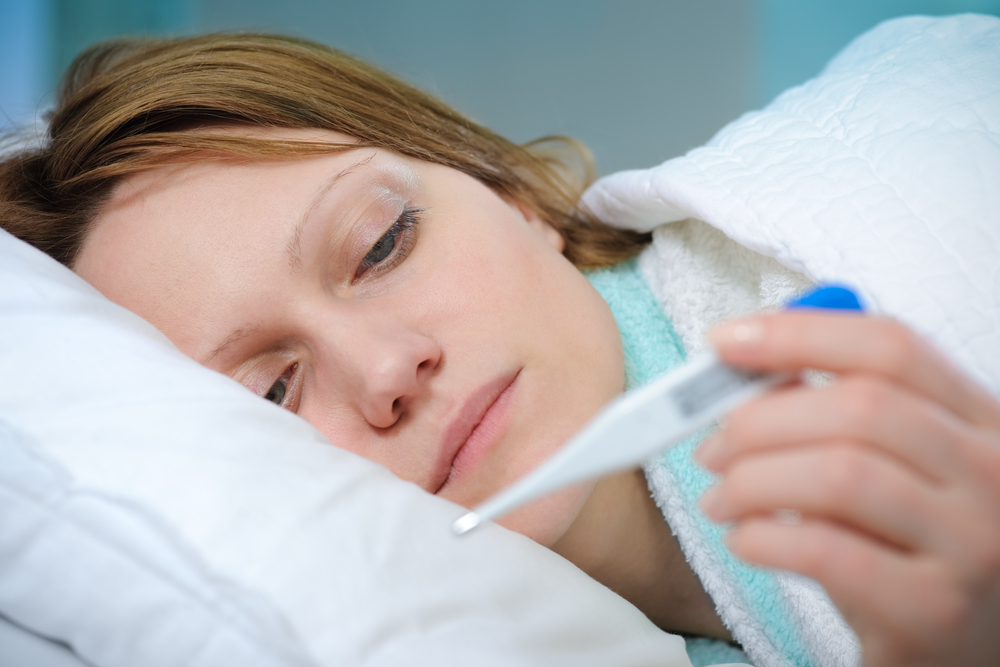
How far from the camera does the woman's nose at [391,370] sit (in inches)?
22.3

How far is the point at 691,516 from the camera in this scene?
757 mm

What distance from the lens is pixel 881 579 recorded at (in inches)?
12.4

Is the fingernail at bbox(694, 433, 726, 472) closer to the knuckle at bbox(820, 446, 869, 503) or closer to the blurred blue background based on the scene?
the knuckle at bbox(820, 446, 869, 503)

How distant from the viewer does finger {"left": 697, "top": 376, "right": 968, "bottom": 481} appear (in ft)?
1.02

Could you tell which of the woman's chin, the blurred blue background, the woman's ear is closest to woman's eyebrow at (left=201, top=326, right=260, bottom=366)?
the woman's chin

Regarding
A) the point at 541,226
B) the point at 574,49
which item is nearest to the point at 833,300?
the point at 541,226

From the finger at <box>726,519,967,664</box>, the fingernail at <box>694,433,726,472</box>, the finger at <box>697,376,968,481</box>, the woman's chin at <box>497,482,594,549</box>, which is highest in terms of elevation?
the finger at <box>697,376,968,481</box>

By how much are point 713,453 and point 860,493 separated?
0.22ft

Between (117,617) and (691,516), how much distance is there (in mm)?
556

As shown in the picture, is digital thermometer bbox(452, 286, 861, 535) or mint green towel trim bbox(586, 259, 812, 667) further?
mint green towel trim bbox(586, 259, 812, 667)

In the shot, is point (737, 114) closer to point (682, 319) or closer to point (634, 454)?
point (682, 319)

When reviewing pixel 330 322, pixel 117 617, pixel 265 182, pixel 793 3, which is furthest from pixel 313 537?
pixel 793 3

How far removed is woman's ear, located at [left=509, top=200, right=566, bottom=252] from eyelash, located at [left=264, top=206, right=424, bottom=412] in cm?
25

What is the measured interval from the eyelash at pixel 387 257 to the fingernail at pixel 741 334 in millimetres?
404
